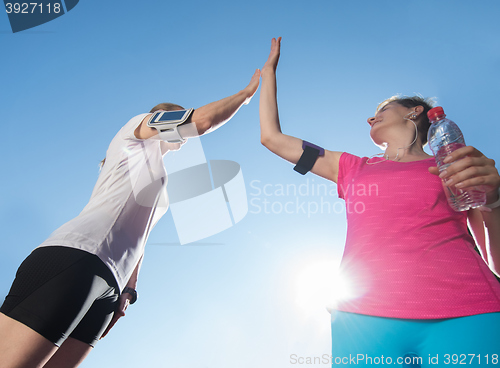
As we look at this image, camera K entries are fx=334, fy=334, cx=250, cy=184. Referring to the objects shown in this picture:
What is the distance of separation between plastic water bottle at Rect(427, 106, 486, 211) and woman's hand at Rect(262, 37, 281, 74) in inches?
51.9

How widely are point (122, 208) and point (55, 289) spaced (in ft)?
2.01

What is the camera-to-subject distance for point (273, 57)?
297 cm

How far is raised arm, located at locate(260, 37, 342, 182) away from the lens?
243 centimetres

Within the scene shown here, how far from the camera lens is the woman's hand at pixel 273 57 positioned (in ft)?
9.45

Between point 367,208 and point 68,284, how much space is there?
1.75 metres

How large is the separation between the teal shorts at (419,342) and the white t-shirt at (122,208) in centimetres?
139

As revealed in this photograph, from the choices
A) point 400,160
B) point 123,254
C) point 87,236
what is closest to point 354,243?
point 400,160

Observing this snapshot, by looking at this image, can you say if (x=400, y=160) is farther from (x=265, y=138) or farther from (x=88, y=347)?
(x=88, y=347)

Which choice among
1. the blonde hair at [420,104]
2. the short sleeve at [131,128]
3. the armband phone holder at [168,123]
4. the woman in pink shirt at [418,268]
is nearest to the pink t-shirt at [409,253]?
the woman in pink shirt at [418,268]

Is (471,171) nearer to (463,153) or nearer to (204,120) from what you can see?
(463,153)

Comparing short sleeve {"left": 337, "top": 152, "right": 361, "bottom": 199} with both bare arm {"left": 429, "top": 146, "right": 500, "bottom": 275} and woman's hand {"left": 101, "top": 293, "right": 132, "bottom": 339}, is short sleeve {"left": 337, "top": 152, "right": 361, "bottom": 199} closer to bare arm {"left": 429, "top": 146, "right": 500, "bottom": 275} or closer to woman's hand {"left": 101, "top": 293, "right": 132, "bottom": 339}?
bare arm {"left": 429, "top": 146, "right": 500, "bottom": 275}

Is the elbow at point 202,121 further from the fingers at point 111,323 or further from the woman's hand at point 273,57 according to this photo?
the fingers at point 111,323

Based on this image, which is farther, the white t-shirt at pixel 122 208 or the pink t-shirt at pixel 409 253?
the white t-shirt at pixel 122 208

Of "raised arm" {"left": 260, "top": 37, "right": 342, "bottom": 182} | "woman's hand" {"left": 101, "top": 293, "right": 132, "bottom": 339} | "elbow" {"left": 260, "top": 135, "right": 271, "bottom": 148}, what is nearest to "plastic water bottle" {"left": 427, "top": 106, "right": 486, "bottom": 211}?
"raised arm" {"left": 260, "top": 37, "right": 342, "bottom": 182}
